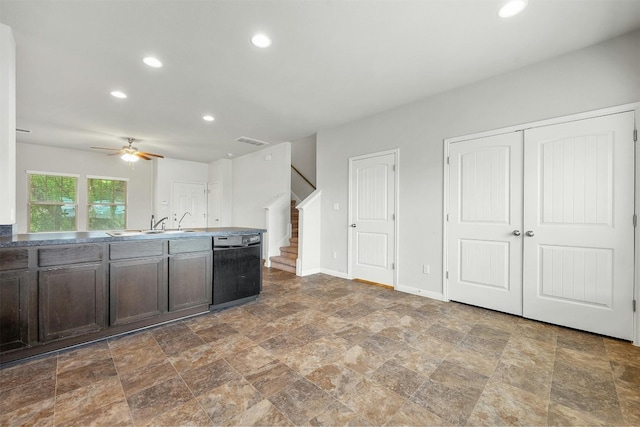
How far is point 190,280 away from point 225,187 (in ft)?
17.1

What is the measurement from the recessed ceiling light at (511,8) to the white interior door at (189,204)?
7.91 metres

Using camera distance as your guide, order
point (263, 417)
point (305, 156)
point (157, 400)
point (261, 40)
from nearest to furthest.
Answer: point (263, 417) → point (157, 400) → point (261, 40) → point (305, 156)

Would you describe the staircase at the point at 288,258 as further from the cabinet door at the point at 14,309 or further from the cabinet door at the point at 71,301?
the cabinet door at the point at 14,309

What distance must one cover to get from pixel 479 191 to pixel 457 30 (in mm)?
1759

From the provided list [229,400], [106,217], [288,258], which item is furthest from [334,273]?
[106,217]

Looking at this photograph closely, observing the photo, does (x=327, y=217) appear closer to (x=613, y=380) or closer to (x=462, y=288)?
(x=462, y=288)

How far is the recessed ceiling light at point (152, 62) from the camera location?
275 centimetres

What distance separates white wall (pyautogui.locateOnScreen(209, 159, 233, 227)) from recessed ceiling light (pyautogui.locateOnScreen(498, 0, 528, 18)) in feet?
22.8

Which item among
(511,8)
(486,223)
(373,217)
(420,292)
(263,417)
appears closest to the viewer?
(263,417)

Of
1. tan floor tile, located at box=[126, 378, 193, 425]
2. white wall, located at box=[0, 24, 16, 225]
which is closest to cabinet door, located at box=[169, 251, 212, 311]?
tan floor tile, located at box=[126, 378, 193, 425]

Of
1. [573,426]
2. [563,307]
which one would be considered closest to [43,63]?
[573,426]

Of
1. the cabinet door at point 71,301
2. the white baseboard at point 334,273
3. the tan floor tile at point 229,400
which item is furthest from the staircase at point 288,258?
the tan floor tile at point 229,400

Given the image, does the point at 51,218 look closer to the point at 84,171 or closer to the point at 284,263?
the point at 84,171

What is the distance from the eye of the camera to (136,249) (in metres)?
2.53
